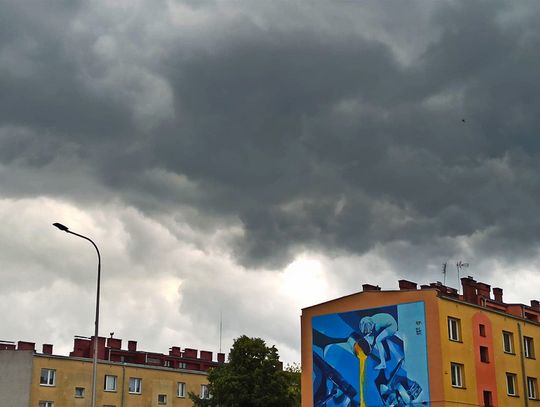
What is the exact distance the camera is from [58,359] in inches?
3223

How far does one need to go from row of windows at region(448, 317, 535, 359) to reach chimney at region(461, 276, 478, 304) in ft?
16.1

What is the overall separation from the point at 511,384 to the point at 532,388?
10.8 feet

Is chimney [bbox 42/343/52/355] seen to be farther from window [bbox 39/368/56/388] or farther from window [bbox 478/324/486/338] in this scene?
window [bbox 478/324/486/338]

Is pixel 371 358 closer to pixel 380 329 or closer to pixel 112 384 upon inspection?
pixel 380 329

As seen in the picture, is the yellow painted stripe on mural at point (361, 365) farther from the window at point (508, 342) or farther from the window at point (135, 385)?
the window at point (135, 385)

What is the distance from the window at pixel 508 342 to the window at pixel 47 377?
144 feet

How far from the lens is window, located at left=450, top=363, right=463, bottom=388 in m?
62.2

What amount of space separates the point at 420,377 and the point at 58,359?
38604 mm

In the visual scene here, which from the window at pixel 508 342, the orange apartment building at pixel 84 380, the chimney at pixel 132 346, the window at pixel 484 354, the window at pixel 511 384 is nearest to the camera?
the window at pixel 484 354

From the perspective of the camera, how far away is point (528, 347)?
7162 cm

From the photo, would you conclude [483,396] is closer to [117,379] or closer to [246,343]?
[246,343]

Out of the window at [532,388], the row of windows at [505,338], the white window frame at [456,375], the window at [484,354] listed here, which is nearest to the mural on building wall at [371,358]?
the white window frame at [456,375]

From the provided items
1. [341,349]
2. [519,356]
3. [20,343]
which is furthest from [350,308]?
[20,343]

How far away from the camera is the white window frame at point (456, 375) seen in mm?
62125
